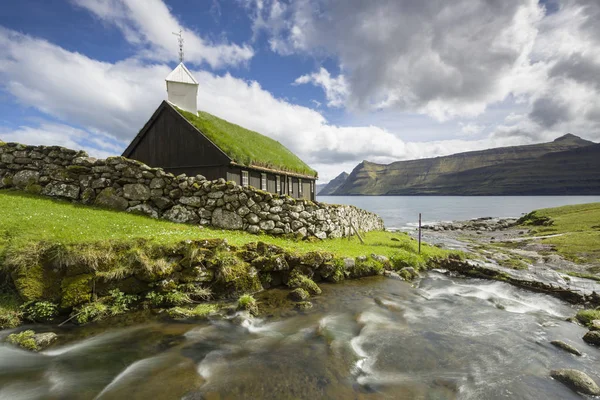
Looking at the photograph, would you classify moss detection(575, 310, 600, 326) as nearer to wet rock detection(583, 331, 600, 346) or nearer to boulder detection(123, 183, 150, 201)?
wet rock detection(583, 331, 600, 346)

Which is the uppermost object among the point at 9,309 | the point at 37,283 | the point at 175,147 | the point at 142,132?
the point at 142,132

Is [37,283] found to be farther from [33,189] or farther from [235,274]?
[33,189]

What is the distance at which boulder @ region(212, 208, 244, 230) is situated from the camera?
633 inches

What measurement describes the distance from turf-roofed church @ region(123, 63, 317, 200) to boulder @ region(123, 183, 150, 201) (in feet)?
23.6

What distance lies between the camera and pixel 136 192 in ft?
51.0

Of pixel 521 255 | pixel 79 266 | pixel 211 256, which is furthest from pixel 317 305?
pixel 521 255

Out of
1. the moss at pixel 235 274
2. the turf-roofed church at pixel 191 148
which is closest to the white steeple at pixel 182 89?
the turf-roofed church at pixel 191 148

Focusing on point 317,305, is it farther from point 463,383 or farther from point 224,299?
point 463,383

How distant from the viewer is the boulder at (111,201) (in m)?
15.3

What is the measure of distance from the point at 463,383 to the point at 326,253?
25.9 feet

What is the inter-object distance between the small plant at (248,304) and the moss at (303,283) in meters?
Result: 2.37

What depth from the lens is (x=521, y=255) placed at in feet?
78.5

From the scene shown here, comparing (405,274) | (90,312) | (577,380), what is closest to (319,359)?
(577,380)

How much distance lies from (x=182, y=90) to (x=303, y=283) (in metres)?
24.3
